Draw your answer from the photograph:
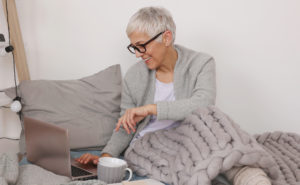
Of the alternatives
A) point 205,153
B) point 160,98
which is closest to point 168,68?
point 160,98

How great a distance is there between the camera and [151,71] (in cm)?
171

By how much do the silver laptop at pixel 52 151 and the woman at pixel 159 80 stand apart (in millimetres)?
135

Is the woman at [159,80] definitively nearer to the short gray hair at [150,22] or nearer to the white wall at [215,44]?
the short gray hair at [150,22]

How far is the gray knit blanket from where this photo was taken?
102 centimetres

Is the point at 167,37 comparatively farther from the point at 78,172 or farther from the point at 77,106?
the point at 78,172

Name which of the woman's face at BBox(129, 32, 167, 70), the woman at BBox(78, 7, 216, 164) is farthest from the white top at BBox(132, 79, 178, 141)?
the woman's face at BBox(129, 32, 167, 70)

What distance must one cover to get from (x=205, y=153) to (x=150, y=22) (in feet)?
2.36

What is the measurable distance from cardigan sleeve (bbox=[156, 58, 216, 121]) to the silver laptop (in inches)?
14.8

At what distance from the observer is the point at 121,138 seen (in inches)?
63.2

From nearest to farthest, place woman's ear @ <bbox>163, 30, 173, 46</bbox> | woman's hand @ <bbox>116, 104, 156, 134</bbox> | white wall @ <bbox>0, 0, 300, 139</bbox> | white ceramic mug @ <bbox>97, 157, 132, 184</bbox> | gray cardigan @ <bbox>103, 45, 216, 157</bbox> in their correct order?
1. white ceramic mug @ <bbox>97, 157, 132, 184</bbox>
2. woman's hand @ <bbox>116, 104, 156, 134</bbox>
3. gray cardigan @ <bbox>103, 45, 216, 157</bbox>
4. woman's ear @ <bbox>163, 30, 173, 46</bbox>
5. white wall @ <bbox>0, 0, 300, 139</bbox>

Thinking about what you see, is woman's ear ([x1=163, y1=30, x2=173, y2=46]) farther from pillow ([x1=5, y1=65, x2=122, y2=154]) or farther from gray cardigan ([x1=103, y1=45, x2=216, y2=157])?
pillow ([x1=5, y1=65, x2=122, y2=154])

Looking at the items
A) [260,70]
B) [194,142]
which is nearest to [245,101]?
[260,70]

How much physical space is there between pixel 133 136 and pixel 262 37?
1.10 m

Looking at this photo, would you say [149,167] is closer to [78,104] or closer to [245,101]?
[78,104]
